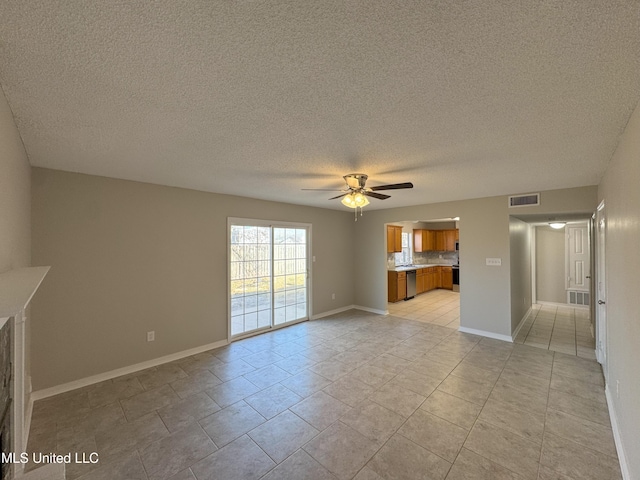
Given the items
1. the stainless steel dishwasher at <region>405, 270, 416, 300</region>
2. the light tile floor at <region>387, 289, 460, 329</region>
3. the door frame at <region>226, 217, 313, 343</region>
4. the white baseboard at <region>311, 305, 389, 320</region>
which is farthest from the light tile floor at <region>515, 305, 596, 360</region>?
the door frame at <region>226, 217, 313, 343</region>

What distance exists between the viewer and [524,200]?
13.7ft

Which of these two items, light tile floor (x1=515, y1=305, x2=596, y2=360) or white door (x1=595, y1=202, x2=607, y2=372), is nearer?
white door (x1=595, y1=202, x2=607, y2=372)

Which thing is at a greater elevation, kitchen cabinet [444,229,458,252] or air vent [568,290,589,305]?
kitchen cabinet [444,229,458,252]

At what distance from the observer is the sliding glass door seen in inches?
178

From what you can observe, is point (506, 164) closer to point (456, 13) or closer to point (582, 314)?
point (456, 13)

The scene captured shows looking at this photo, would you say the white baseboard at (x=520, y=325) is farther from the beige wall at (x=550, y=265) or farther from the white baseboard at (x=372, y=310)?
the white baseboard at (x=372, y=310)

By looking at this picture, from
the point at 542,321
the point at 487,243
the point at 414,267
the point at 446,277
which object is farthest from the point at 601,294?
the point at 446,277

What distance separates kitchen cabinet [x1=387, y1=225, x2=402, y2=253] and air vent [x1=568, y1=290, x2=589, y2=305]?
4.12 meters

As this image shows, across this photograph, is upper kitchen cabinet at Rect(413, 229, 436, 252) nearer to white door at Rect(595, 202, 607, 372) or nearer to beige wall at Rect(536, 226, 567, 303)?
beige wall at Rect(536, 226, 567, 303)

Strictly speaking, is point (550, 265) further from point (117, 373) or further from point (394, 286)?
point (117, 373)

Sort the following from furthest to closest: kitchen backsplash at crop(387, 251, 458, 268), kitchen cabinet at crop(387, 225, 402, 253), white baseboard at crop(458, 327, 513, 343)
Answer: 1. kitchen backsplash at crop(387, 251, 458, 268)
2. kitchen cabinet at crop(387, 225, 402, 253)
3. white baseboard at crop(458, 327, 513, 343)

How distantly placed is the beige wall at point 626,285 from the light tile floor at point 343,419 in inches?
17.2

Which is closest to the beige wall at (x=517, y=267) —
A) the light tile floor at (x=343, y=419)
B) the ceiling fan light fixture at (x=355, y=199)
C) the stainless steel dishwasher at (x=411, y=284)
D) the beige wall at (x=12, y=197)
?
the light tile floor at (x=343, y=419)

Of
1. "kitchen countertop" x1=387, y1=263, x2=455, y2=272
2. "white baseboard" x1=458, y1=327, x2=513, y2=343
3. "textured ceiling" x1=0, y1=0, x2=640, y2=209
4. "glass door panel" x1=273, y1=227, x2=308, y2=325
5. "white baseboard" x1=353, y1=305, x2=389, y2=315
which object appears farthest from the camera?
"kitchen countertop" x1=387, y1=263, x2=455, y2=272
